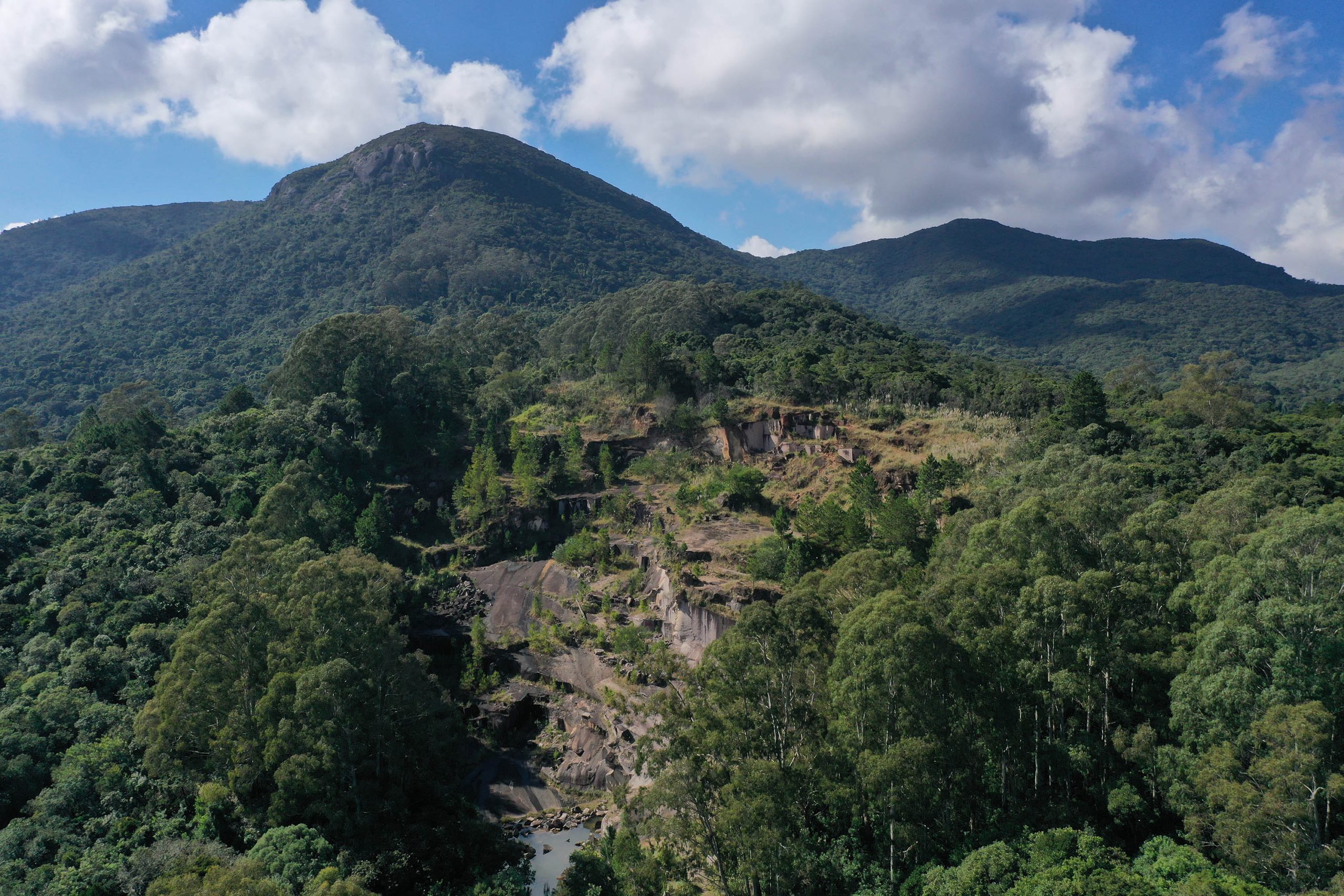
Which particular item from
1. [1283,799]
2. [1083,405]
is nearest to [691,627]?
[1283,799]

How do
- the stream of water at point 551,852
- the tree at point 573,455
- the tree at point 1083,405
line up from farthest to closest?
the tree at point 573,455 < the tree at point 1083,405 < the stream of water at point 551,852

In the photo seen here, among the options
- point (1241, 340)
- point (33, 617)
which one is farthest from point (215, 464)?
point (1241, 340)

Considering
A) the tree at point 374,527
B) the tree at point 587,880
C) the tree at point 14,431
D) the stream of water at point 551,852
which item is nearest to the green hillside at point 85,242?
the tree at point 14,431

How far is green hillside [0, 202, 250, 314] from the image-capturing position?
421 ft

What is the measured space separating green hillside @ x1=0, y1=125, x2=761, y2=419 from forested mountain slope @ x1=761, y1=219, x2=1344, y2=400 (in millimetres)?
53355

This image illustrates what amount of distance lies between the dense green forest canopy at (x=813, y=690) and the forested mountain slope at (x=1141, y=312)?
8924 cm

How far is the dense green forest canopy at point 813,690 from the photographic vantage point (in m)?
17.6

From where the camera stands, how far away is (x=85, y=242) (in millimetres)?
141750

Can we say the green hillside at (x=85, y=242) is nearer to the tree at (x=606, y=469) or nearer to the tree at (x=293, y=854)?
the tree at (x=606, y=469)

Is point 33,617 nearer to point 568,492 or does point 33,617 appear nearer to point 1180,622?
point 568,492

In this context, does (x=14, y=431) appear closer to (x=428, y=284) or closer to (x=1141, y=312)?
(x=428, y=284)

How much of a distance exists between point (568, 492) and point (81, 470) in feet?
90.8

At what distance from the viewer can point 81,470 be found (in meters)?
43.5

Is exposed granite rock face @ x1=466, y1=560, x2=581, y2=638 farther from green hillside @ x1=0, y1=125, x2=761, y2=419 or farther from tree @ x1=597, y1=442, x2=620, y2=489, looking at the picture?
green hillside @ x1=0, y1=125, x2=761, y2=419
